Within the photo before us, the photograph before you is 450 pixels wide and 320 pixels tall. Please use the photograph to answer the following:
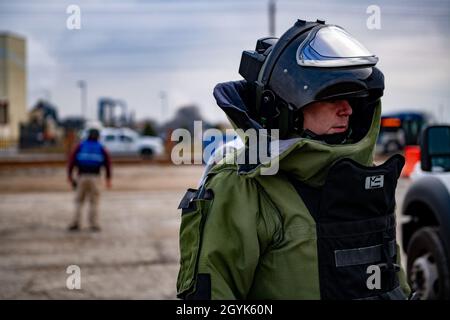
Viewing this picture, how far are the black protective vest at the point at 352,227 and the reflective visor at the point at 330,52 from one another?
0.34m

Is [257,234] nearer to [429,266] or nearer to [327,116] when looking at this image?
[327,116]

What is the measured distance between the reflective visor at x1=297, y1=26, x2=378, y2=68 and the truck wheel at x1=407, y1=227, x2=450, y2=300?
8.38 ft

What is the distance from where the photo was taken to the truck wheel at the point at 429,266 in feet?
14.0

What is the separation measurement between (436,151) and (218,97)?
2.27 metres

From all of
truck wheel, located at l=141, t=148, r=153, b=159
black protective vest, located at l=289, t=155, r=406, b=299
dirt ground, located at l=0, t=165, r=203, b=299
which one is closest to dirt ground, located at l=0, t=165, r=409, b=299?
dirt ground, located at l=0, t=165, r=203, b=299

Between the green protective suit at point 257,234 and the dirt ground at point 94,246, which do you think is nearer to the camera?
the green protective suit at point 257,234

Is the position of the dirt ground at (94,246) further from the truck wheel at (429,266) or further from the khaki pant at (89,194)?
the truck wheel at (429,266)

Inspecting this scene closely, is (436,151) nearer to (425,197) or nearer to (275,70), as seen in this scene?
(425,197)

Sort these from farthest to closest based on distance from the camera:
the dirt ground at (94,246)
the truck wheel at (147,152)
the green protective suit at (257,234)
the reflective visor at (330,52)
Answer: the truck wheel at (147,152), the dirt ground at (94,246), the reflective visor at (330,52), the green protective suit at (257,234)

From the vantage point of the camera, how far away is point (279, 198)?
194cm

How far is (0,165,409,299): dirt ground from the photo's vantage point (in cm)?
648

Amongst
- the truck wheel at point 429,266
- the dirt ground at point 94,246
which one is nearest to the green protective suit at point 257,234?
the truck wheel at point 429,266

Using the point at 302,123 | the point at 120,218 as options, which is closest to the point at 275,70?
the point at 302,123

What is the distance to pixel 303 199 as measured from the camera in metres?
1.97
